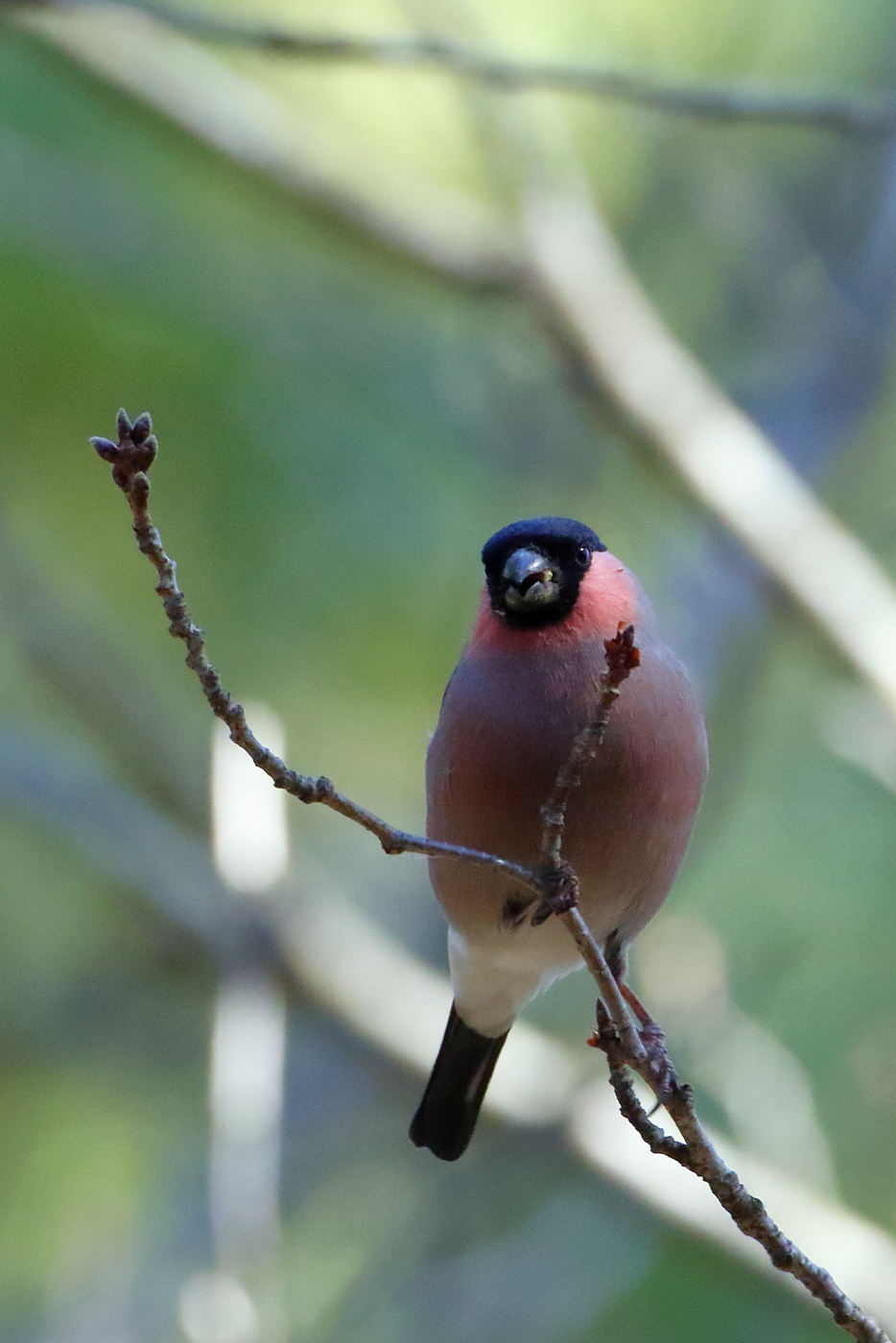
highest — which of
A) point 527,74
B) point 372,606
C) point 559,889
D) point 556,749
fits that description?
point 372,606

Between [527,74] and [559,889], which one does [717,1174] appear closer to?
[559,889]

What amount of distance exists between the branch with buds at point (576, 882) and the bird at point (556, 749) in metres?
0.51

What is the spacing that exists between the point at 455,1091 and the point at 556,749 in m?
1.51

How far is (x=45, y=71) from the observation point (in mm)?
9289

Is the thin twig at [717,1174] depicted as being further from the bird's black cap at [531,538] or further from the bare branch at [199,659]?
the bird's black cap at [531,538]

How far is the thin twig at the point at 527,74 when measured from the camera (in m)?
5.00

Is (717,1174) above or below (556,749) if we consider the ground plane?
below

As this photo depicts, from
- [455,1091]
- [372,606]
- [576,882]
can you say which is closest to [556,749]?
[576,882]

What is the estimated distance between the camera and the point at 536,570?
3914 mm

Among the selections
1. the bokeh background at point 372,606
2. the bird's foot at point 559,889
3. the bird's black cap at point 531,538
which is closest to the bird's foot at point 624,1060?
the bird's foot at point 559,889

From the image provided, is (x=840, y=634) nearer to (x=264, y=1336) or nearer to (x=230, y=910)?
(x=230, y=910)

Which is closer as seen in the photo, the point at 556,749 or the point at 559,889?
the point at 559,889

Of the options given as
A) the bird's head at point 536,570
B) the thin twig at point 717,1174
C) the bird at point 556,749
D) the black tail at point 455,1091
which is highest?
the bird's head at point 536,570

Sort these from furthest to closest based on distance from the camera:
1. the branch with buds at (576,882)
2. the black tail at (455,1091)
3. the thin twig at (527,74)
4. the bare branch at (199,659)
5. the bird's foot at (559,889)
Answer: the thin twig at (527,74)
the black tail at (455,1091)
the bird's foot at (559,889)
the branch with buds at (576,882)
the bare branch at (199,659)
